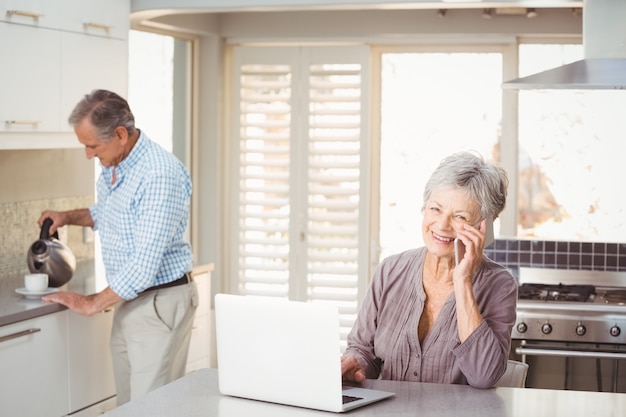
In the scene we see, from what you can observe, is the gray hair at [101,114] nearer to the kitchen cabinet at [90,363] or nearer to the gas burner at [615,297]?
the kitchen cabinet at [90,363]

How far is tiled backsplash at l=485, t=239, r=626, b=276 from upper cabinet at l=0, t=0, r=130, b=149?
6.60 ft

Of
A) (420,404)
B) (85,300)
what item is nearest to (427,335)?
(420,404)

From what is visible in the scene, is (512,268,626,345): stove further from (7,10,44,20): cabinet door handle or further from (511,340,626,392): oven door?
(7,10,44,20): cabinet door handle

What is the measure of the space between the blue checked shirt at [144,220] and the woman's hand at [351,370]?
1.13 metres

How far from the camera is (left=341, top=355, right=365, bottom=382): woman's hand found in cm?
262

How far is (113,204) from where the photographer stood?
371 centimetres

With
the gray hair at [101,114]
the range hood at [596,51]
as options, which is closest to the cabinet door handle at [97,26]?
the gray hair at [101,114]

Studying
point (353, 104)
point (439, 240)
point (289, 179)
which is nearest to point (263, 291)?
point (289, 179)

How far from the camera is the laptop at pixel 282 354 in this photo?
227cm

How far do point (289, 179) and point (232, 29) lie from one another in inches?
37.7

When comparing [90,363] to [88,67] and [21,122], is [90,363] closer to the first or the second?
[21,122]

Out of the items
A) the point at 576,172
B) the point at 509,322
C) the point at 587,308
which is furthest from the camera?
the point at 576,172

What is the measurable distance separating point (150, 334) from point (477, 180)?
5.02ft

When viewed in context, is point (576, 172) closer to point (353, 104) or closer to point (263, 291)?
point (353, 104)
